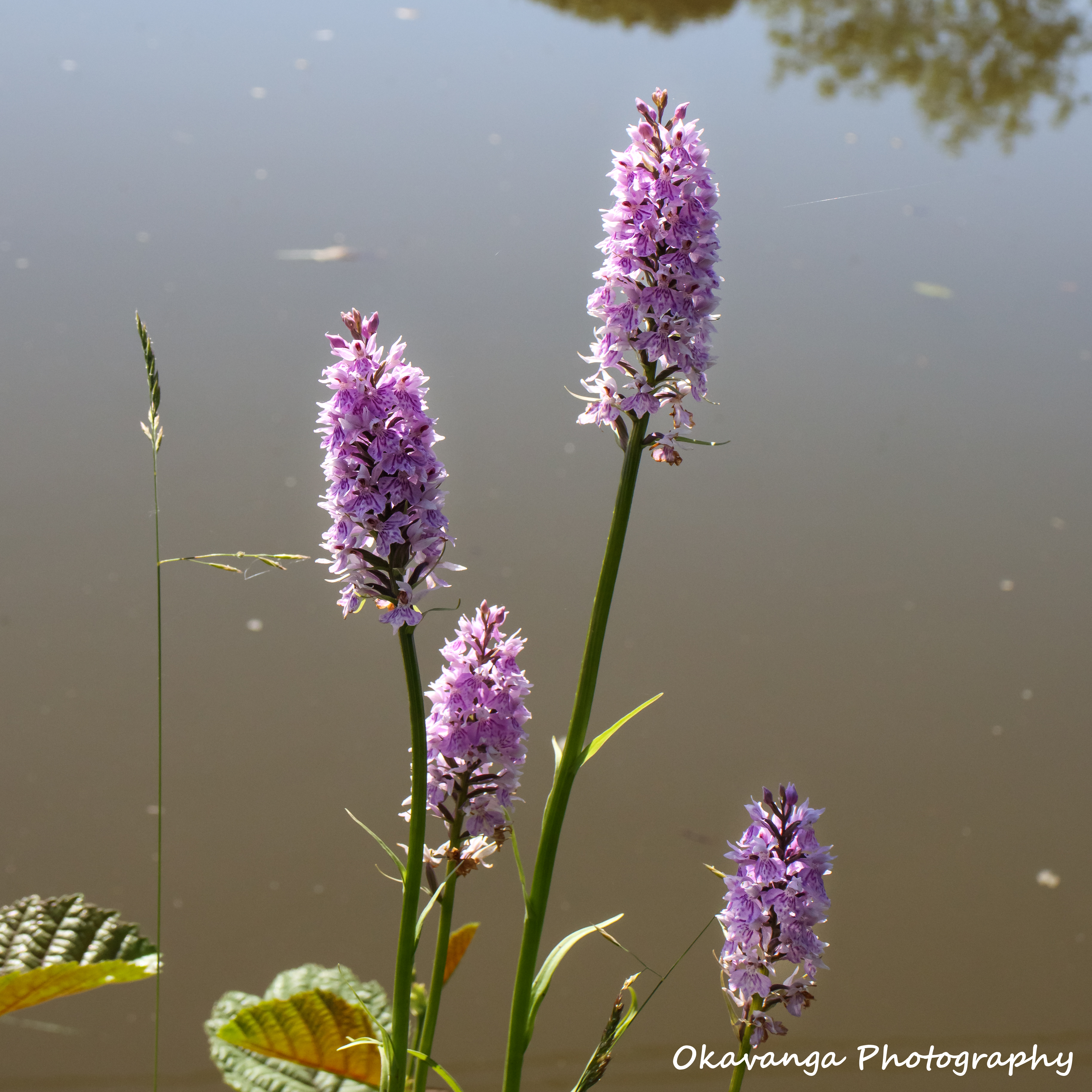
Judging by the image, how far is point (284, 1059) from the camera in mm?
1767

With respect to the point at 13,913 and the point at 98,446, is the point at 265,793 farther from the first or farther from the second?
the point at 98,446

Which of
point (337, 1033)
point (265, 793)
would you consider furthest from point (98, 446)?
point (337, 1033)

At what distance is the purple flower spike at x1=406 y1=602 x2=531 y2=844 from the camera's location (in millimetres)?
1450

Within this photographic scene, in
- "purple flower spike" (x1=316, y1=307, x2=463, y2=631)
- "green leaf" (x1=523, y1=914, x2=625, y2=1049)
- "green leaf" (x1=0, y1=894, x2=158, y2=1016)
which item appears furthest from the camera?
"green leaf" (x1=0, y1=894, x2=158, y2=1016)

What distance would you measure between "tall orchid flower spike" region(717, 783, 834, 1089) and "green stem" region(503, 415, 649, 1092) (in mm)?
224

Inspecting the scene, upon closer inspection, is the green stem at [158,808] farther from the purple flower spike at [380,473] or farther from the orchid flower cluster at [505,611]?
the purple flower spike at [380,473]

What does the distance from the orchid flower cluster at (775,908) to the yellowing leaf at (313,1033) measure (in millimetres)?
682

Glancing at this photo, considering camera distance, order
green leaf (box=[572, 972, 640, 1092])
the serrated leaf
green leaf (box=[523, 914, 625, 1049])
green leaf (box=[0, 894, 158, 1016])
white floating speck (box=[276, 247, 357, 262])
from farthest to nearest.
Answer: white floating speck (box=[276, 247, 357, 262])
the serrated leaf
green leaf (box=[0, 894, 158, 1016])
green leaf (box=[523, 914, 625, 1049])
green leaf (box=[572, 972, 640, 1092])

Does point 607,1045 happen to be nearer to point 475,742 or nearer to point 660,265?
point 475,742

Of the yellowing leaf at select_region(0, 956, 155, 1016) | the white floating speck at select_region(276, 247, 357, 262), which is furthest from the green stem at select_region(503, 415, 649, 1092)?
the white floating speck at select_region(276, 247, 357, 262)

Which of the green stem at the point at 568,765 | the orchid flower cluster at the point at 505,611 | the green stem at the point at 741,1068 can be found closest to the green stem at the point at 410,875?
the orchid flower cluster at the point at 505,611

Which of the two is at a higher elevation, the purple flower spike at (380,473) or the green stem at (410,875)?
the purple flower spike at (380,473)

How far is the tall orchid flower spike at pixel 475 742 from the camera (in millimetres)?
1451

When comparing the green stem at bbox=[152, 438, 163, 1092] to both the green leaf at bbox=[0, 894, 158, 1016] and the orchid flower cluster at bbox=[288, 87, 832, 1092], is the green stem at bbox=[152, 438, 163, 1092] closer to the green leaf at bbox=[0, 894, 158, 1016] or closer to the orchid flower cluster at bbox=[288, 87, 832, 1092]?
the green leaf at bbox=[0, 894, 158, 1016]
